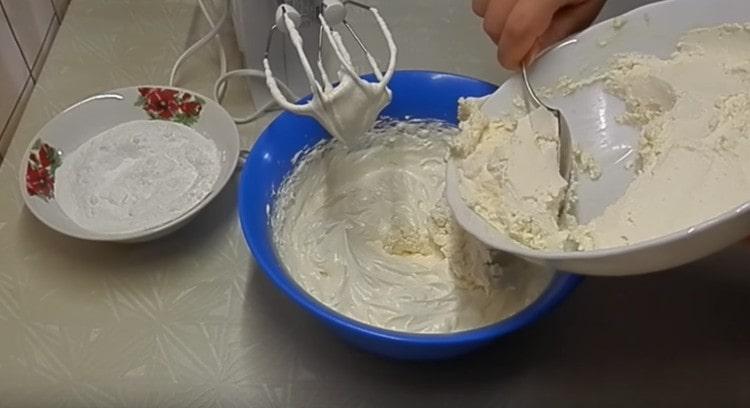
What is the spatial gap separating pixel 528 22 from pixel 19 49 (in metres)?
0.49

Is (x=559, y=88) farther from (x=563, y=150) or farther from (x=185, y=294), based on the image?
(x=185, y=294)

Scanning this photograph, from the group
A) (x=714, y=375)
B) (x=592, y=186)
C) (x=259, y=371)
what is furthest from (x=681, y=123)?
(x=259, y=371)

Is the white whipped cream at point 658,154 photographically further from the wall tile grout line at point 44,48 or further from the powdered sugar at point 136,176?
the wall tile grout line at point 44,48

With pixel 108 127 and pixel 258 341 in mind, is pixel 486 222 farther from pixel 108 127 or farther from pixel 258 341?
pixel 108 127

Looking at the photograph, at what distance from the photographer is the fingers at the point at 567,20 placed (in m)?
0.66

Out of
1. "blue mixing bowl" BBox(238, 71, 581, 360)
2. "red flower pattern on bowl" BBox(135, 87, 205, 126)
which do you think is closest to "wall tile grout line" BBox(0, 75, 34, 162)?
"red flower pattern on bowl" BBox(135, 87, 205, 126)

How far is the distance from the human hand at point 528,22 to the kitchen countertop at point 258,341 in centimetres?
19

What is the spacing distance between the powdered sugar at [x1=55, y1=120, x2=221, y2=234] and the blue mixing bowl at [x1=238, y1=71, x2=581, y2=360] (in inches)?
2.9

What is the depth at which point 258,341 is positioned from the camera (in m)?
0.66

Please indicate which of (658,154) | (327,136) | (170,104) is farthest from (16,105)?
(658,154)

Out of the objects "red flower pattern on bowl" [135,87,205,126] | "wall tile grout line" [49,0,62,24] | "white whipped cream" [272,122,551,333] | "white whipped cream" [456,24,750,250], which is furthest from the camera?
"wall tile grout line" [49,0,62,24]

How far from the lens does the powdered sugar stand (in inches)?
28.0

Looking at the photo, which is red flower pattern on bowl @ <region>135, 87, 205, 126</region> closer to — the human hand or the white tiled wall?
the white tiled wall

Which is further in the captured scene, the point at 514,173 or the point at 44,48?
the point at 44,48
